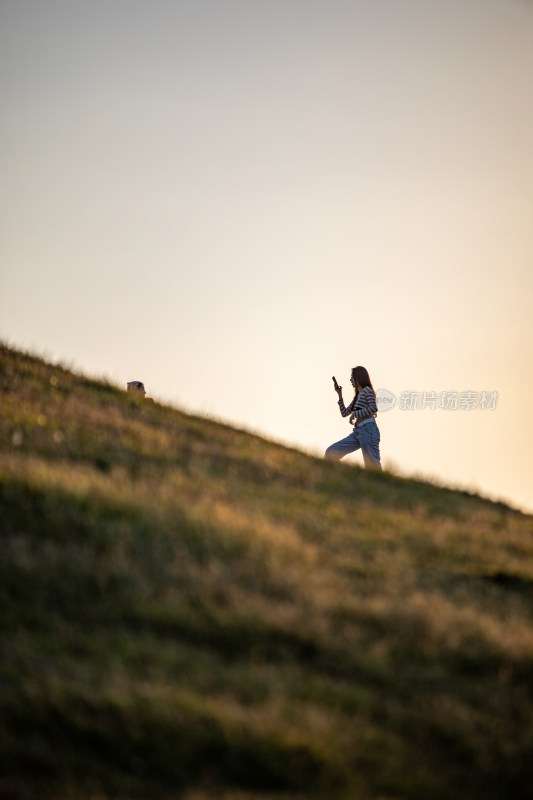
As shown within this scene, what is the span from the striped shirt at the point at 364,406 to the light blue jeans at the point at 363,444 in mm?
200

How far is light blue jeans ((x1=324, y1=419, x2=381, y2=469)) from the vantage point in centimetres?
1716

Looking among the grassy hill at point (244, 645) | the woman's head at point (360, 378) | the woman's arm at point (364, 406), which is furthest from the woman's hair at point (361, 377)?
the grassy hill at point (244, 645)

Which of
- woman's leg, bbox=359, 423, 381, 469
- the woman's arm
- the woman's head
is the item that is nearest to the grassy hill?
woman's leg, bbox=359, 423, 381, 469

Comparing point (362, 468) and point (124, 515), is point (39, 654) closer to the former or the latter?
point (124, 515)

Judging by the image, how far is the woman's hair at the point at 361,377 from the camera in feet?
58.3

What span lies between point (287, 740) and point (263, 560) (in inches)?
106

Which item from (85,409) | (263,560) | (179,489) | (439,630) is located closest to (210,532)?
(263,560)

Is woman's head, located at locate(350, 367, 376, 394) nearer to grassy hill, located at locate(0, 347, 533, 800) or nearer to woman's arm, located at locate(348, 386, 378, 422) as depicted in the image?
woman's arm, located at locate(348, 386, 378, 422)

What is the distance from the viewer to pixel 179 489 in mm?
9500

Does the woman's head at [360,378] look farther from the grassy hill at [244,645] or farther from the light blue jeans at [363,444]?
the grassy hill at [244,645]

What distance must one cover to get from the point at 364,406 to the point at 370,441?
2.70 feet

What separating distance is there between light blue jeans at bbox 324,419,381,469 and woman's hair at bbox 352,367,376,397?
883 mm

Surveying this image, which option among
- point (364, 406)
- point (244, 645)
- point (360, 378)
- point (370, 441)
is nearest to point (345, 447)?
point (370, 441)

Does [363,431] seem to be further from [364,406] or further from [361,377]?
[361,377]
